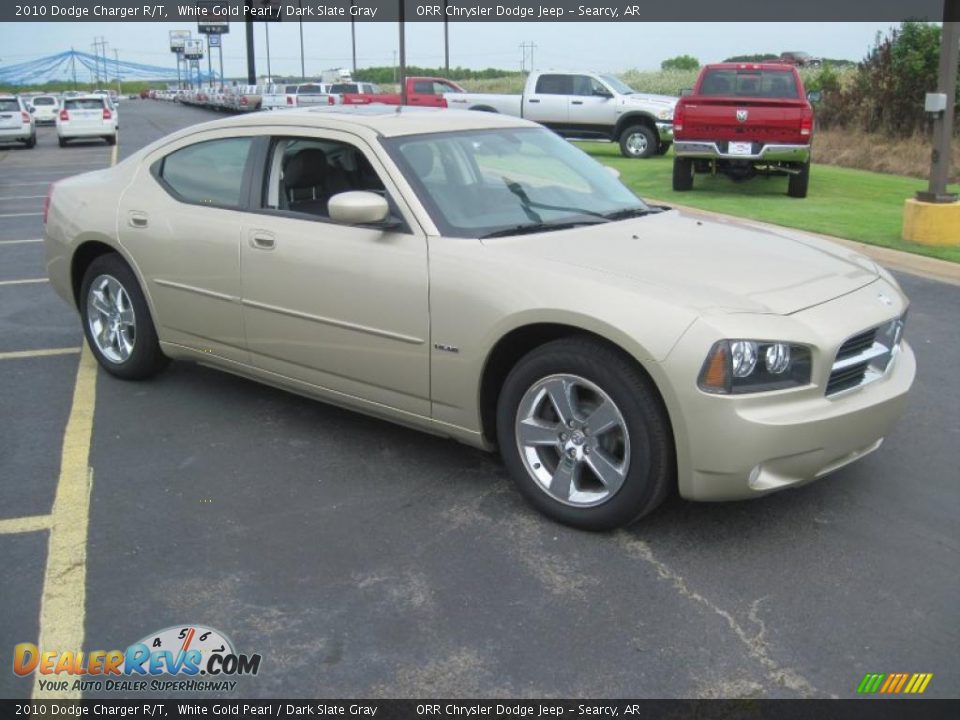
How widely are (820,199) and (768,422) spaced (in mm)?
11390

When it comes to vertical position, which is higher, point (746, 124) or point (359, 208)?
point (746, 124)

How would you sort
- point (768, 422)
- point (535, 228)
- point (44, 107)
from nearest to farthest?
point (768, 422) < point (535, 228) < point (44, 107)

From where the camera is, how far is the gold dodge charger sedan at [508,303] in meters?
3.59

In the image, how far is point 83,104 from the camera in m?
32.1

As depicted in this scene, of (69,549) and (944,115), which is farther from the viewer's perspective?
(944,115)

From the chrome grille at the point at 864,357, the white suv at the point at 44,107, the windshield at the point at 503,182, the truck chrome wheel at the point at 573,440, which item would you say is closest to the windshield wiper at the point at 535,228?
the windshield at the point at 503,182

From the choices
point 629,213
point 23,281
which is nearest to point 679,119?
point 23,281

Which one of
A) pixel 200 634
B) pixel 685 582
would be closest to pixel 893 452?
pixel 685 582

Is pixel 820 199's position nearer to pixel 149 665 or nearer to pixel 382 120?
pixel 382 120

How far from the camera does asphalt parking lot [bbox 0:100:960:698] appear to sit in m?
3.04

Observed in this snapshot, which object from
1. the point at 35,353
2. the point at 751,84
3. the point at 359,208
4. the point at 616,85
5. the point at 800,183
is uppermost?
the point at 616,85

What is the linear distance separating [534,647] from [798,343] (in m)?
1.42

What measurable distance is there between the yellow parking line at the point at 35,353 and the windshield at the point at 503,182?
10.4 ft

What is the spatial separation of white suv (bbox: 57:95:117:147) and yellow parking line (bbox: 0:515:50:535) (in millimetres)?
30943
